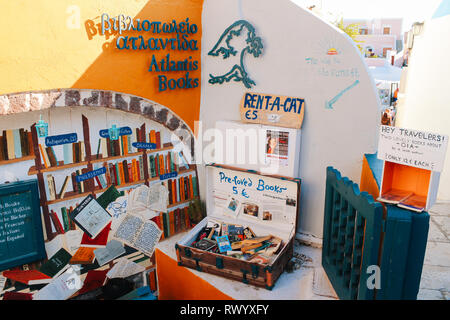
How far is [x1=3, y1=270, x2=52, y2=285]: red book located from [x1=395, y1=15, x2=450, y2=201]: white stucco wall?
5319mm

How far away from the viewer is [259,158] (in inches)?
162

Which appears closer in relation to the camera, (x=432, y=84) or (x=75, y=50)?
(x=75, y=50)

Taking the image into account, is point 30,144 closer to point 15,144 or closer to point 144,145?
point 15,144

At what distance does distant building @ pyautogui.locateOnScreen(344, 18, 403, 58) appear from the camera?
31188 mm

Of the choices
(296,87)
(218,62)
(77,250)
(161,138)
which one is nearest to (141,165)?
(161,138)

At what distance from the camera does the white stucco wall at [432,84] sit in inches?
218

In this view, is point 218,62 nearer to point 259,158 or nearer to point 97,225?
point 259,158

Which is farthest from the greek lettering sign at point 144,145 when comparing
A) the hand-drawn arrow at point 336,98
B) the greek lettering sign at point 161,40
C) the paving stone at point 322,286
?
the paving stone at point 322,286

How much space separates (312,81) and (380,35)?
32211 millimetres

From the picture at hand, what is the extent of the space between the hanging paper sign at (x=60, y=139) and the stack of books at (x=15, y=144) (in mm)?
155

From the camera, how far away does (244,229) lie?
13.6ft

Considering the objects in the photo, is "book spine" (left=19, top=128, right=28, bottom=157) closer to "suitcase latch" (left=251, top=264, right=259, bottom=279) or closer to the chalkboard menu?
the chalkboard menu

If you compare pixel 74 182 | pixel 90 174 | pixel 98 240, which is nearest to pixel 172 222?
pixel 98 240
